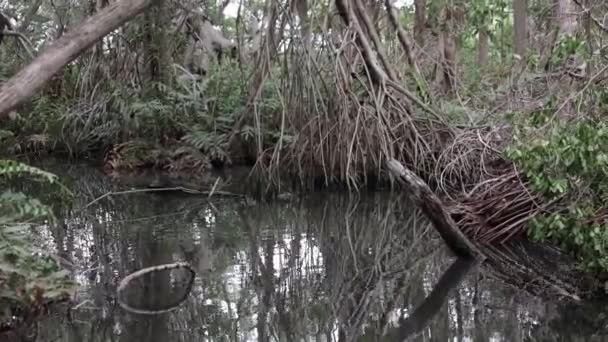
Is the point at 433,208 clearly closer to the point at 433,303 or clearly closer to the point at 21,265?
the point at 433,303

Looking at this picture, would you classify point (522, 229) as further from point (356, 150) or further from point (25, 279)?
point (25, 279)

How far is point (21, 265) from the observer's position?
3.55 m

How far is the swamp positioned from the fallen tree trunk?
0.01 m

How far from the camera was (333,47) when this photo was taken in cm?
695

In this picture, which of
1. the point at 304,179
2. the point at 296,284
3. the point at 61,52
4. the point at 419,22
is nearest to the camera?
the point at 61,52

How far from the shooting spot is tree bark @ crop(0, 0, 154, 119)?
12.9 feet

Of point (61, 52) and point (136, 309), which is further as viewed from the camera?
point (61, 52)

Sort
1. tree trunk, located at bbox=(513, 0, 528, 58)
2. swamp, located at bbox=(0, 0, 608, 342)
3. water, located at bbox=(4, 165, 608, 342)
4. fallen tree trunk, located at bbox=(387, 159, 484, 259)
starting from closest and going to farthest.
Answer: water, located at bbox=(4, 165, 608, 342) → swamp, located at bbox=(0, 0, 608, 342) → fallen tree trunk, located at bbox=(387, 159, 484, 259) → tree trunk, located at bbox=(513, 0, 528, 58)

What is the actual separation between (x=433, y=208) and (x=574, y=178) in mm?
878

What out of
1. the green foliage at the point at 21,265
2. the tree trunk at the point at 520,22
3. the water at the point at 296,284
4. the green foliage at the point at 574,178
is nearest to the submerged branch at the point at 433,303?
the water at the point at 296,284

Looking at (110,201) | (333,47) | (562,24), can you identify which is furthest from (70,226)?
(562,24)

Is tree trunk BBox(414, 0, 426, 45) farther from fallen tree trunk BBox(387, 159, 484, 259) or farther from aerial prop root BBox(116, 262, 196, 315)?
aerial prop root BBox(116, 262, 196, 315)

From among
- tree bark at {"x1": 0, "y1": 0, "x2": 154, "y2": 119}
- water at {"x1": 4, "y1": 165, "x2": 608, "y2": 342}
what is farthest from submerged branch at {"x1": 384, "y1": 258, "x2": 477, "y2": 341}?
tree bark at {"x1": 0, "y1": 0, "x2": 154, "y2": 119}

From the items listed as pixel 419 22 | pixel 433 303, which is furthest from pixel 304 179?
pixel 419 22
